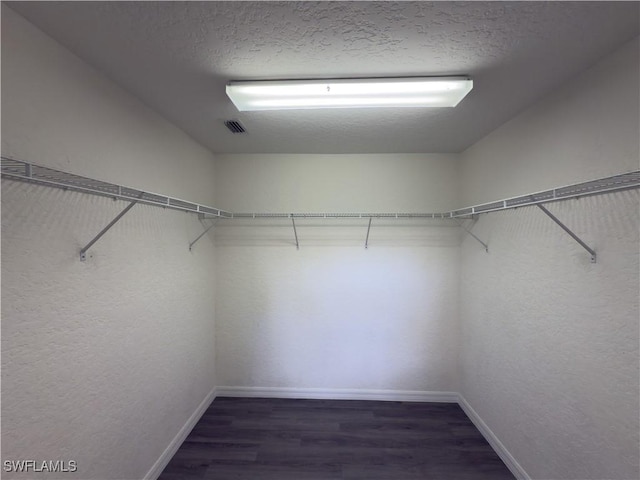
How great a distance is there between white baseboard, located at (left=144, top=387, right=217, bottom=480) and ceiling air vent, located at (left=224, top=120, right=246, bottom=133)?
2.31 m

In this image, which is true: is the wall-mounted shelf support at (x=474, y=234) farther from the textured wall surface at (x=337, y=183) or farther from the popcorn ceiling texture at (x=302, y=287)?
the textured wall surface at (x=337, y=183)

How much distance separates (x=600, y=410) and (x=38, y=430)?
239 centimetres

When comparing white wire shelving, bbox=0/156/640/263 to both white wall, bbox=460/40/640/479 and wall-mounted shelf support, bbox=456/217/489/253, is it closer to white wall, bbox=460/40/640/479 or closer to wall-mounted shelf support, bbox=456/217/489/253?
white wall, bbox=460/40/640/479

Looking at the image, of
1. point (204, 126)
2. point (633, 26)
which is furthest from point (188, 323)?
point (633, 26)

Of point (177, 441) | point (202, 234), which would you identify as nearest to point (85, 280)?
point (202, 234)

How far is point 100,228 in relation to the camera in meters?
1.28

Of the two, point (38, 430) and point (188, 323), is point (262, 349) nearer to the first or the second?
point (188, 323)

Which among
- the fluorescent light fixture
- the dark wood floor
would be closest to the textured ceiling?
the fluorescent light fixture

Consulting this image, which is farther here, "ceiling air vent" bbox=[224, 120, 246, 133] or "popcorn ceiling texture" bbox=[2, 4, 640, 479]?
"ceiling air vent" bbox=[224, 120, 246, 133]

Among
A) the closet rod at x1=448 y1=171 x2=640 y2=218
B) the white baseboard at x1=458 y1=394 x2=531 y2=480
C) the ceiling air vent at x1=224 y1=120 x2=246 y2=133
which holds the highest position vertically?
the ceiling air vent at x1=224 y1=120 x2=246 y2=133

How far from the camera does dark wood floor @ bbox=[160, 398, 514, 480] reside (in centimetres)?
175

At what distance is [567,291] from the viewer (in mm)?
1339

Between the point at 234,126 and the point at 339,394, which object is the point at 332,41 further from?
the point at 339,394

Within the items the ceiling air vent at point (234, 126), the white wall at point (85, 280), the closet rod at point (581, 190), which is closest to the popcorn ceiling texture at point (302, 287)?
the white wall at point (85, 280)
